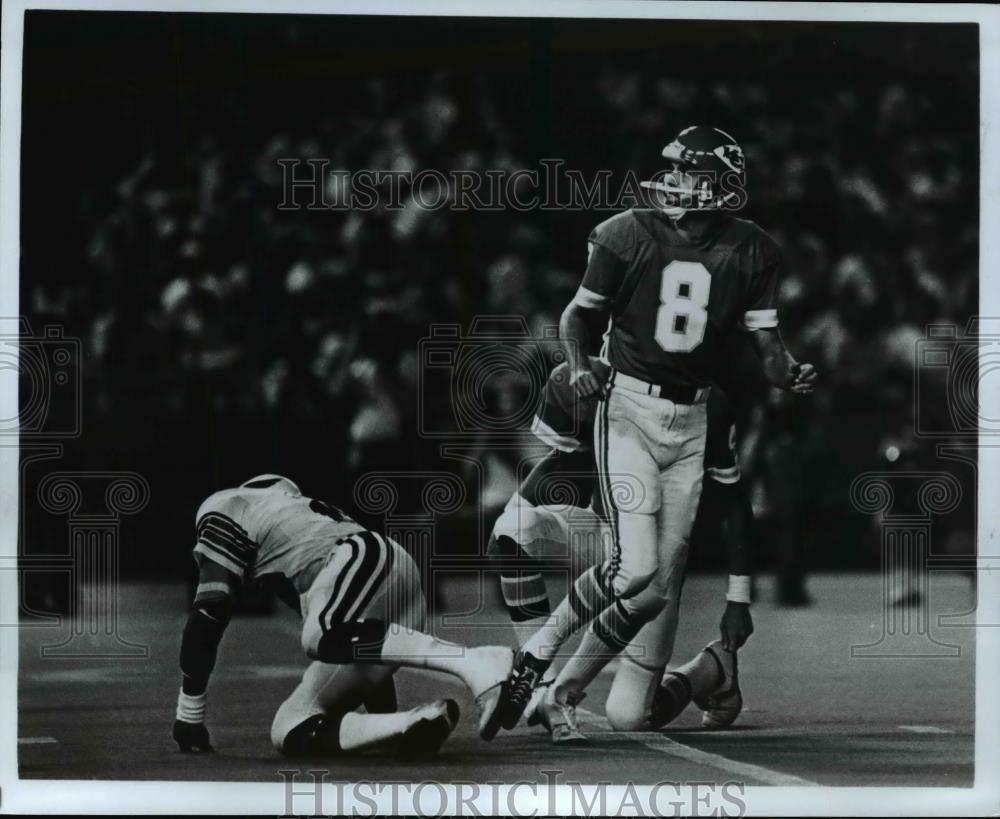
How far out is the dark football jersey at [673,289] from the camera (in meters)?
3.26

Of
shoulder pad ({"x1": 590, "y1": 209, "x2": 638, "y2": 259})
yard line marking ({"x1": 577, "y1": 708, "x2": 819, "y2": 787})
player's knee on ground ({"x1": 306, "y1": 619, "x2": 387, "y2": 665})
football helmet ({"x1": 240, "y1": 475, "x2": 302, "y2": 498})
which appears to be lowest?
yard line marking ({"x1": 577, "y1": 708, "x2": 819, "y2": 787})

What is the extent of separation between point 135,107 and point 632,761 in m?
2.29

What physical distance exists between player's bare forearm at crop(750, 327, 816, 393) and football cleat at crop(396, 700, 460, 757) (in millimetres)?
1285

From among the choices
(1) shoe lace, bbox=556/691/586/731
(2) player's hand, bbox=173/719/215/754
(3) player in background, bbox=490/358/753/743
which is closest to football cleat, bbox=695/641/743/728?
(3) player in background, bbox=490/358/753/743

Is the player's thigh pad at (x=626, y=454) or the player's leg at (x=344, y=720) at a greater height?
the player's thigh pad at (x=626, y=454)

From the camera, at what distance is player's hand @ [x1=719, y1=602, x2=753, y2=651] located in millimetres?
3311

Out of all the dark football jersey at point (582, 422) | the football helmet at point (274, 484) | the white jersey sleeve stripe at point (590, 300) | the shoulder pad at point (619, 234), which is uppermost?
the shoulder pad at point (619, 234)

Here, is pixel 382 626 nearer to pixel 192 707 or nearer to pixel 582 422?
pixel 192 707

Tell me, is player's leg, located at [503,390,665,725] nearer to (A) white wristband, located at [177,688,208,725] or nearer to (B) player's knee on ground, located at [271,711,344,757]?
(B) player's knee on ground, located at [271,711,344,757]

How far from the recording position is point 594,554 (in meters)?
3.28

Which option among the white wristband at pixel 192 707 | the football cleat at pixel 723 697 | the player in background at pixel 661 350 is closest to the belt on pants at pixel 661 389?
the player in background at pixel 661 350

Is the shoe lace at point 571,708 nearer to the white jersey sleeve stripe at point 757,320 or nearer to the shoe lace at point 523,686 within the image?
the shoe lace at point 523,686

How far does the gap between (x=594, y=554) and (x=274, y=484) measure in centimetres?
91

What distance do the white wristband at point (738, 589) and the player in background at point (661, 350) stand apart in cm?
15
